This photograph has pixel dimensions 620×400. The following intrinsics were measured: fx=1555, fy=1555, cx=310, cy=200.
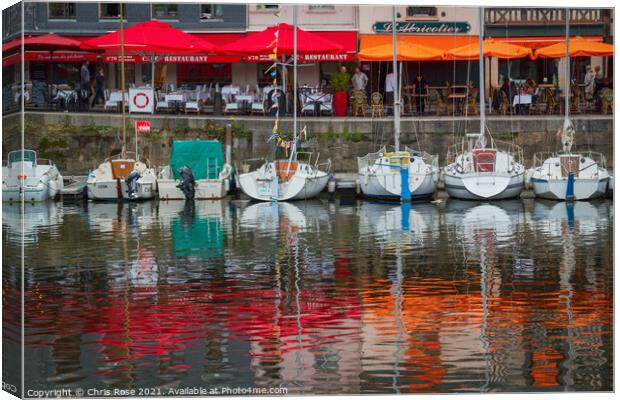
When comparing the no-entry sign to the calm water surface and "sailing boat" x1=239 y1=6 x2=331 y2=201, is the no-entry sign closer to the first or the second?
the calm water surface

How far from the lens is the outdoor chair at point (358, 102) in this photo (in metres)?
26.1

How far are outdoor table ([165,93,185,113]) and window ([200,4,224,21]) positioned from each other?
7389 mm

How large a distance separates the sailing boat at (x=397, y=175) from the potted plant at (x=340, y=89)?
18.5 feet

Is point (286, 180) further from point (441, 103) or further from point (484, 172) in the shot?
point (484, 172)

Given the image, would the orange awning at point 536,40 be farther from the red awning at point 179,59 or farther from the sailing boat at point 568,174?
the red awning at point 179,59

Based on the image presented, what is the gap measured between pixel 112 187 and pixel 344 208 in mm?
4764

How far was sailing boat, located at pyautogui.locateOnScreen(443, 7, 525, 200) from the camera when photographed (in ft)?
108

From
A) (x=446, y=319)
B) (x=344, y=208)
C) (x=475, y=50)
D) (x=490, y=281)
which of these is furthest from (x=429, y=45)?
(x=446, y=319)

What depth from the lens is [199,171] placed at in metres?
31.6

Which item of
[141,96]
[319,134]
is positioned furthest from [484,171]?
[141,96]

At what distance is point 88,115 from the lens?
23828mm

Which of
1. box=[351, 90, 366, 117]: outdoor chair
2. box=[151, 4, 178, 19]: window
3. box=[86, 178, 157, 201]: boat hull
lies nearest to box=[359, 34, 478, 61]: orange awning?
box=[351, 90, 366, 117]: outdoor chair

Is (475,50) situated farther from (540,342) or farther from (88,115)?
(540,342)

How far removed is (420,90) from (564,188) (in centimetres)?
383
